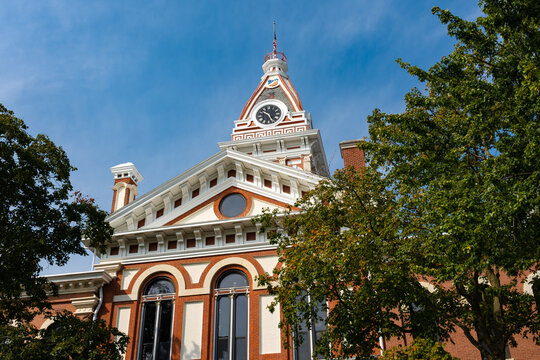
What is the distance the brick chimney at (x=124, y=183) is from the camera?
27.7 meters

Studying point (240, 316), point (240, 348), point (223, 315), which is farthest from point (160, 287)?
point (240, 348)

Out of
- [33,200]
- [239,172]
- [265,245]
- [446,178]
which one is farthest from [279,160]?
[446,178]

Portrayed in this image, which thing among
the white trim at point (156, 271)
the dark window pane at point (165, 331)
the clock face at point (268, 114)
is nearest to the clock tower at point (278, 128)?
the clock face at point (268, 114)

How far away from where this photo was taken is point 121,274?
2295cm

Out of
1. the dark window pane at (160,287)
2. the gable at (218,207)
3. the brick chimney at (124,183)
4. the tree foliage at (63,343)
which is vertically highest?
the brick chimney at (124,183)

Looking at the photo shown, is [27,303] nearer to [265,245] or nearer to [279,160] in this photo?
[265,245]

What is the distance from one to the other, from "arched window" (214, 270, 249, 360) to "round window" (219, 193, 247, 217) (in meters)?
2.67

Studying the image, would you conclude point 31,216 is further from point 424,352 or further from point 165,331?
point 424,352

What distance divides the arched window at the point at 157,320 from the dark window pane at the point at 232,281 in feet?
6.52

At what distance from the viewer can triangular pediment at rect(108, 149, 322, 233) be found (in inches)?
926

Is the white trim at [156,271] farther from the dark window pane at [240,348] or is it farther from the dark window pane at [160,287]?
the dark window pane at [240,348]

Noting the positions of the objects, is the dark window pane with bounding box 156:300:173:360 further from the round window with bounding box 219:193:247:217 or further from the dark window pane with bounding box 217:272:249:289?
the round window with bounding box 219:193:247:217

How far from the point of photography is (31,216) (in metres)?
16.8

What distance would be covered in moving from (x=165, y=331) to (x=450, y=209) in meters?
13.5
